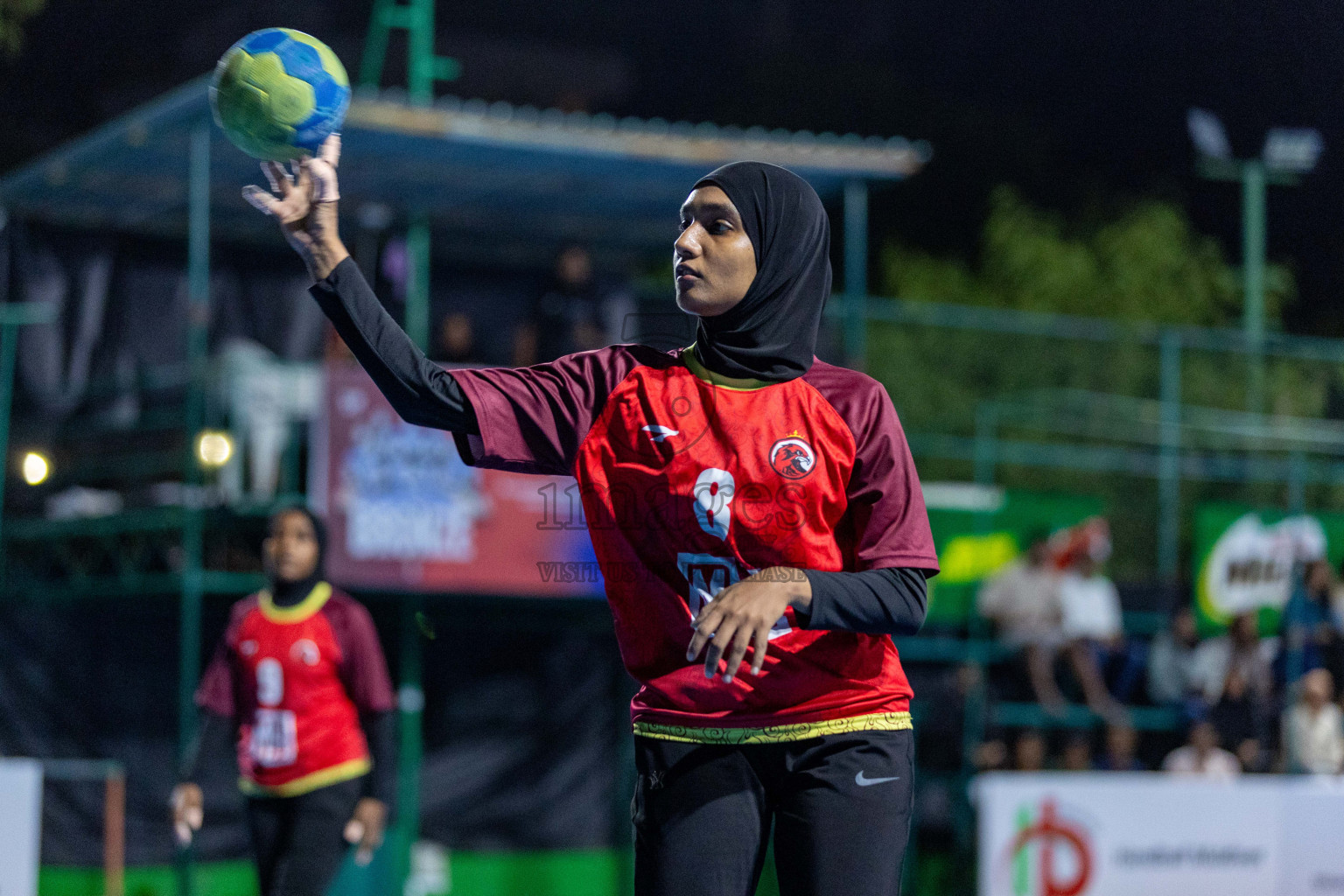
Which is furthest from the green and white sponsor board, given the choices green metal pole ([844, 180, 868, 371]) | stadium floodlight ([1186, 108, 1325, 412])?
stadium floodlight ([1186, 108, 1325, 412])

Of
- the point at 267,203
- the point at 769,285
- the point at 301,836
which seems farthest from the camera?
the point at 301,836

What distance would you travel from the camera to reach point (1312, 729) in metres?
13.0

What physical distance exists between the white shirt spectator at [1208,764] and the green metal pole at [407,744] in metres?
5.75

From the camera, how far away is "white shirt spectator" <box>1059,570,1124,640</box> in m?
13.8

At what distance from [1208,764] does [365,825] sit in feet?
26.2

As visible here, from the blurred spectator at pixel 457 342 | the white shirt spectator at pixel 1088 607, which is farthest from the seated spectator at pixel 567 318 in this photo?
the white shirt spectator at pixel 1088 607

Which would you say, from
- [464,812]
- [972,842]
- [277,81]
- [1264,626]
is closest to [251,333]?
[464,812]

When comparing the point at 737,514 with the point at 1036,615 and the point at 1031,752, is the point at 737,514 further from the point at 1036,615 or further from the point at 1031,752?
the point at 1036,615

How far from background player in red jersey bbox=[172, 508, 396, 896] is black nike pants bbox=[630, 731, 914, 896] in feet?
13.0

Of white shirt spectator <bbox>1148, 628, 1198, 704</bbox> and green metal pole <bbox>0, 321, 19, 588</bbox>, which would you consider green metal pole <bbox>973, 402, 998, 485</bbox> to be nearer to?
white shirt spectator <bbox>1148, 628, 1198, 704</bbox>

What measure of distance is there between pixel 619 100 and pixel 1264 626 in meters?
26.9

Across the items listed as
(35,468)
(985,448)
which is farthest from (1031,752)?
(35,468)

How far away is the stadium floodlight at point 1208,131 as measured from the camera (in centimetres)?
2056

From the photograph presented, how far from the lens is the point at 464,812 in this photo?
13.3 m
